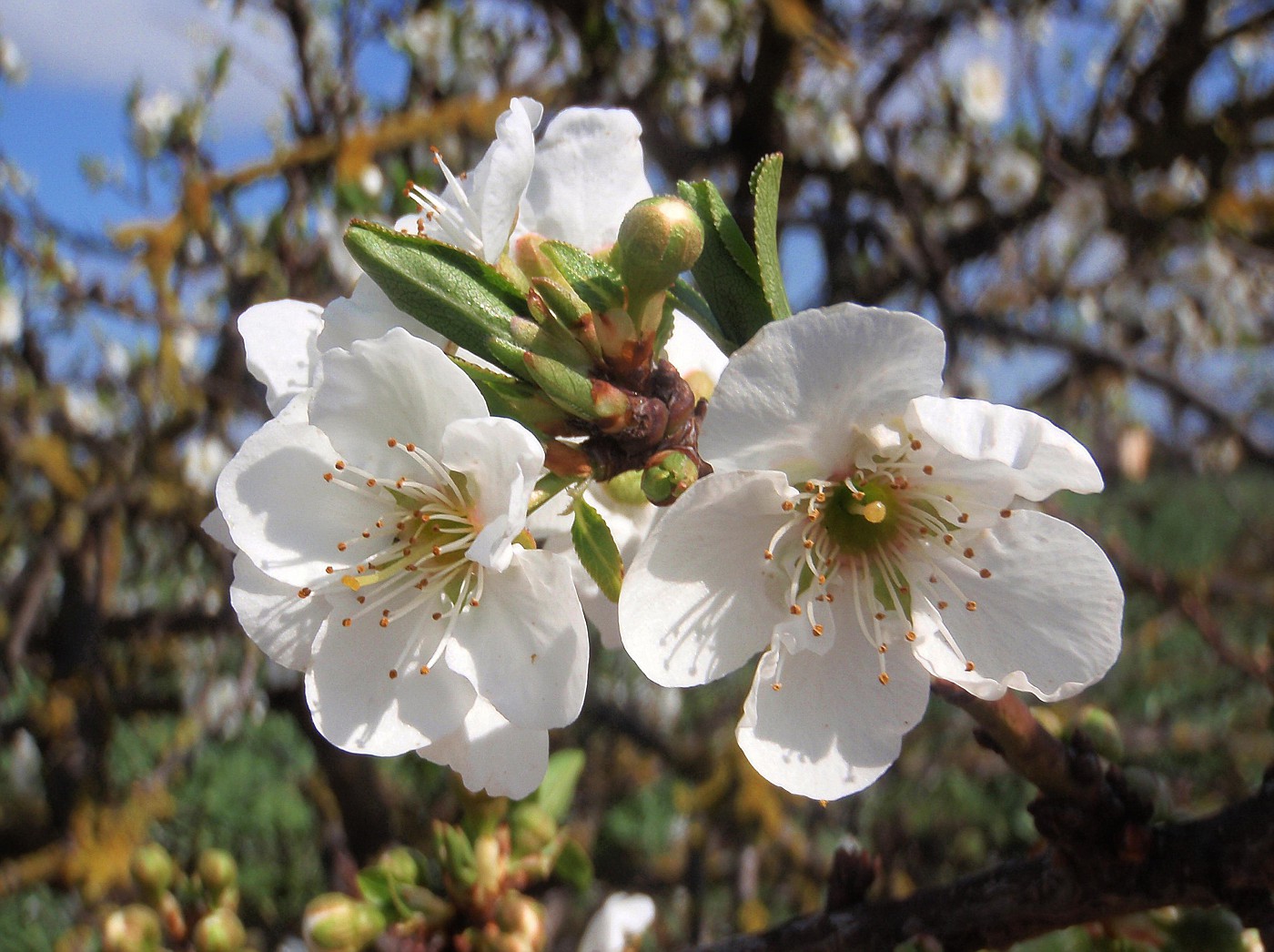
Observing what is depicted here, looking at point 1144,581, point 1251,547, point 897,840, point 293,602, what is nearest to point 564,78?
point 1144,581

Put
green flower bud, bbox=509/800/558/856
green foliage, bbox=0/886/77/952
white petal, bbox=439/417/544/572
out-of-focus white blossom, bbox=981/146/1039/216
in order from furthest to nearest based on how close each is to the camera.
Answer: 1. out-of-focus white blossom, bbox=981/146/1039/216
2. green foliage, bbox=0/886/77/952
3. green flower bud, bbox=509/800/558/856
4. white petal, bbox=439/417/544/572

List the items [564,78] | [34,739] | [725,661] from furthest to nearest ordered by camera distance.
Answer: [564,78] → [34,739] → [725,661]

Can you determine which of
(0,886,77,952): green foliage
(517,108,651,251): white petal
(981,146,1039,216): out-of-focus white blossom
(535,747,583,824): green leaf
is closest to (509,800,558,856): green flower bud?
(535,747,583,824): green leaf

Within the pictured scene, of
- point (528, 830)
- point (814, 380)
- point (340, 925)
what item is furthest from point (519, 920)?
point (814, 380)

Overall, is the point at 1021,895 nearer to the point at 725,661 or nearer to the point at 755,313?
the point at 725,661

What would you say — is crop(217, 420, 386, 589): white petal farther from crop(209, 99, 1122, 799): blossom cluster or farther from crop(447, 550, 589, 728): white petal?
crop(447, 550, 589, 728): white petal
